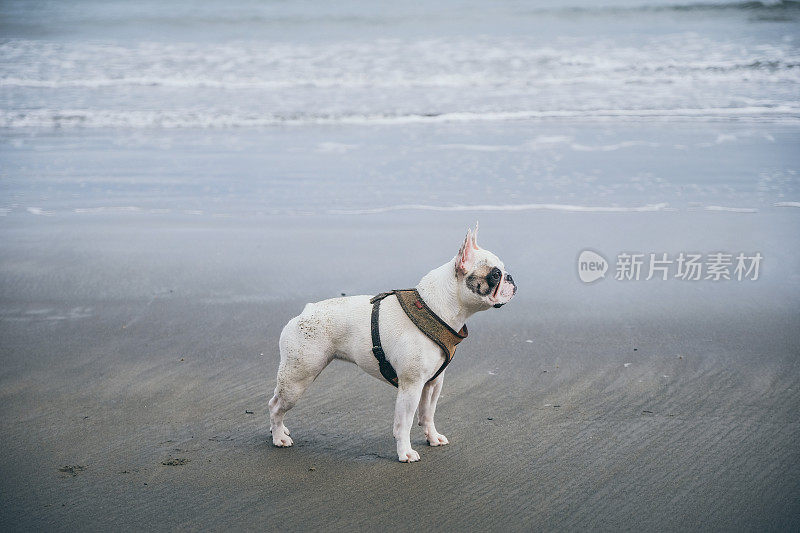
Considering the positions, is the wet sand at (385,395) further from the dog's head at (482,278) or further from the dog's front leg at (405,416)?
the dog's head at (482,278)

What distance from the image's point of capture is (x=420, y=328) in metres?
4.66

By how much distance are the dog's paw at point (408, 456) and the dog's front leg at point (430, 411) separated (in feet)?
0.75

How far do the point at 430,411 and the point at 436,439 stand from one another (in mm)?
184

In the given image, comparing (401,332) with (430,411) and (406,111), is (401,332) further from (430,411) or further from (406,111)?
(406,111)

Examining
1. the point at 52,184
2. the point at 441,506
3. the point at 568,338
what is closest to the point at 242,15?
the point at 52,184

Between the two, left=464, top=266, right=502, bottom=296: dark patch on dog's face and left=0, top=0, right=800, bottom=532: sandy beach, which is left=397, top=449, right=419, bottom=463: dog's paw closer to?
left=0, top=0, right=800, bottom=532: sandy beach

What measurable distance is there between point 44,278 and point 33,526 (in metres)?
4.54

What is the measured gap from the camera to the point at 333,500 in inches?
177

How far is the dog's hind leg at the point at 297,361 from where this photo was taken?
4840 millimetres

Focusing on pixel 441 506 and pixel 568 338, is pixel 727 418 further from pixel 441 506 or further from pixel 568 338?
pixel 441 506

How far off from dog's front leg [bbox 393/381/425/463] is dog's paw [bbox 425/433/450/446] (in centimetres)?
19

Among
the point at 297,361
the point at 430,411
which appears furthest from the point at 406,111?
the point at 297,361

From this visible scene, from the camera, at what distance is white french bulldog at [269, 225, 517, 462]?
4.59 m

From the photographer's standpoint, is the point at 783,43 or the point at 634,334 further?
the point at 783,43
